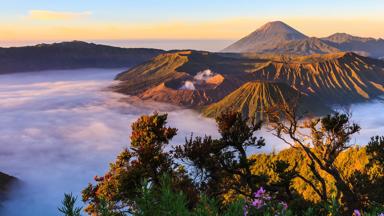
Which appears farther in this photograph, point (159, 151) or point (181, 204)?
point (159, 151)

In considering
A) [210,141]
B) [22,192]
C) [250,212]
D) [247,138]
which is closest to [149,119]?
[210,141]

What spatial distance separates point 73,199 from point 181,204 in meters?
2.11

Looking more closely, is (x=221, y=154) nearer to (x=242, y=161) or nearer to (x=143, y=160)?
(x=242, y=161)

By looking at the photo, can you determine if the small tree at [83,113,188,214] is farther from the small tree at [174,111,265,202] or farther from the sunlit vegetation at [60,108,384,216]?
the small tree at [174,111,265,202]

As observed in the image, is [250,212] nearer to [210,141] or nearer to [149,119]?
[210,141]

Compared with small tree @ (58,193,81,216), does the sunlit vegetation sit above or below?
below

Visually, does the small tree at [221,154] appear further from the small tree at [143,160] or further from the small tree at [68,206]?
the small tree at [68,206]

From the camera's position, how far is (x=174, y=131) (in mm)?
28156

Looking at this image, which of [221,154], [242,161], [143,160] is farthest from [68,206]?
[221,154]

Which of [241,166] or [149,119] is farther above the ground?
[149,119]

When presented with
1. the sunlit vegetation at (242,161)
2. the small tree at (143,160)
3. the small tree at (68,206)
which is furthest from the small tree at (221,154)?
the small tree at (68,206)

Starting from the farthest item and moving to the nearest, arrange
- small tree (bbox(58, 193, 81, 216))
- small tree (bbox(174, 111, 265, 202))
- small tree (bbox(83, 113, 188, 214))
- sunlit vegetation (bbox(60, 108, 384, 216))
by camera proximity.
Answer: small tree (bbox(174, 111, 265, 202)) → small tree (bbox(83, 113, 188, 214)) → sunlit vegetation (bbox(60, 108, 384, 216)) → small tree (bbox(58, 193, 81, 216))

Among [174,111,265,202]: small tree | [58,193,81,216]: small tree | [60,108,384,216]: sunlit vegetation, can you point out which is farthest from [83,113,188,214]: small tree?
[58,193,81,216]: small tree

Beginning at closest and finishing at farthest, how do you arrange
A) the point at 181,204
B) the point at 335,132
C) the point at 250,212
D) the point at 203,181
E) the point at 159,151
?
the point at 181,204, the point at 250,212, the point at 335,132, the point at 203,181, the point at 159,151
